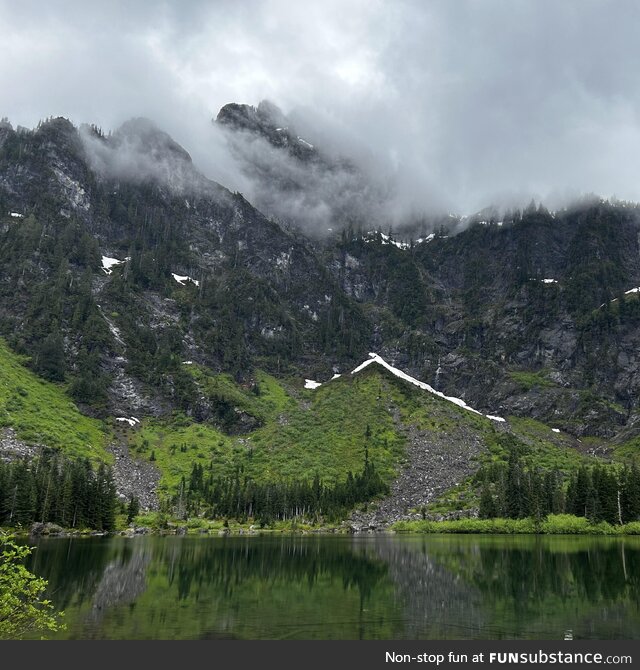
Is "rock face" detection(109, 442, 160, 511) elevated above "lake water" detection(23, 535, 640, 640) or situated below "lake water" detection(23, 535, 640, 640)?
above

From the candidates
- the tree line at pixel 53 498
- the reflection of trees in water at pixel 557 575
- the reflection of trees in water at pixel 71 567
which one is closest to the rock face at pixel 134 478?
the tree line at pixel 53 498

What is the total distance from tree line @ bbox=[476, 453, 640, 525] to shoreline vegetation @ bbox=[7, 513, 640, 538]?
3.18 meters

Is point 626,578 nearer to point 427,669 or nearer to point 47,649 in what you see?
point 427,669

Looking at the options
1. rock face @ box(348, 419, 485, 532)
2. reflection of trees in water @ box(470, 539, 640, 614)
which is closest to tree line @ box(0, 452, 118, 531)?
rock face @ box(348, 419, 485, 532)

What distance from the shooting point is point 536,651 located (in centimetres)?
2283

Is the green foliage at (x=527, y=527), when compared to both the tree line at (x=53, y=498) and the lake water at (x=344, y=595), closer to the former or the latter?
the lake water at (x=344, y=595)

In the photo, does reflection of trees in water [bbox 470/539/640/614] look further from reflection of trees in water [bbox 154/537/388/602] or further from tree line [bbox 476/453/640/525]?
tree line [bbox 476/453/640/525]

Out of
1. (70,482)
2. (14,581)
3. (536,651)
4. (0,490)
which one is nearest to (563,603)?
(536,651)

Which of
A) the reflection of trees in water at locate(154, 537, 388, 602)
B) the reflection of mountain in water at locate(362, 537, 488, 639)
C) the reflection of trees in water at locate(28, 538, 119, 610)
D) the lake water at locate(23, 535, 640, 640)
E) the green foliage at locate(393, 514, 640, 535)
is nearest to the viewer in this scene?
the reflection of mountain in water at locate(362, 537, 488, 639)

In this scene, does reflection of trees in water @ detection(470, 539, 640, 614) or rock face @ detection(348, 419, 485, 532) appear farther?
rock face @ detection(348, 419, 485, 532)

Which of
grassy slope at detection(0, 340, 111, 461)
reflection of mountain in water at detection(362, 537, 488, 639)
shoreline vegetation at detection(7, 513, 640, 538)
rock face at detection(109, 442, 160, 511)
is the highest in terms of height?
grassy slope at detection(0, 340, 111, 461)

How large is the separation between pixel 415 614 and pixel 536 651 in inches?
421

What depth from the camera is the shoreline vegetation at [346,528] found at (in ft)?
378

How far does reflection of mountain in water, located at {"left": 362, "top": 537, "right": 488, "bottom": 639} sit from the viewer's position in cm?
2812
